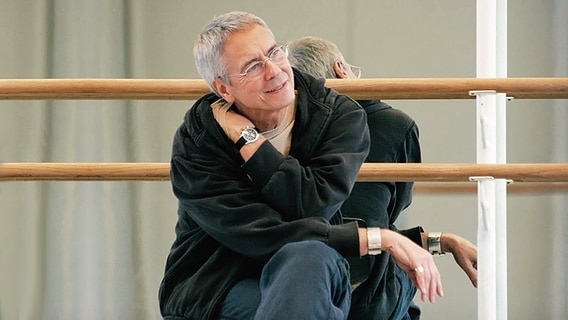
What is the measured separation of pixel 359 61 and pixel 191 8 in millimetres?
667

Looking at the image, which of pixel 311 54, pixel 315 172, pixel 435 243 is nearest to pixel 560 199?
pixel 435 243

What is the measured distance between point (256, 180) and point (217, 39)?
232mm

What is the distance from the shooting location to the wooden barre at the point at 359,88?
6.15 feet

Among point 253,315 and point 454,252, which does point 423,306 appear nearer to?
point 454,252

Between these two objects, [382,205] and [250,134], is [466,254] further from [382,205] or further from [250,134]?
[250,134]

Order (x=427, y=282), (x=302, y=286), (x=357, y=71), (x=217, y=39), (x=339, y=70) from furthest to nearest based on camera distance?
1. (x=357, y=71)
2. (x=339, y=70)
3. (x=217, y=39)
4. (x=427, y=282)
5. (x=302, y=286)

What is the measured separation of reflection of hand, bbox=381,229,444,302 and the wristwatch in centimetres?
24

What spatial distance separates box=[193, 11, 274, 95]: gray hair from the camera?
4.99 ft

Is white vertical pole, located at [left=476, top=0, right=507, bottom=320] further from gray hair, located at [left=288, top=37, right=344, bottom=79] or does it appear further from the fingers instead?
the fingers

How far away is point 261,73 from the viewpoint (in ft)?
5.03

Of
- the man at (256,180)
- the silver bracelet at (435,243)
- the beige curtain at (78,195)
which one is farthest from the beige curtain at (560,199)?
the man at (256,180)

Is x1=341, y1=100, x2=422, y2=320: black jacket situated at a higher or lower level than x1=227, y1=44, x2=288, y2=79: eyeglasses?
lower

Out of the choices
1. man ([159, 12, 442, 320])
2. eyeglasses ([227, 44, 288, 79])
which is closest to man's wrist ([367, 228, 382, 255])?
man ([159, 12, 442, 320])

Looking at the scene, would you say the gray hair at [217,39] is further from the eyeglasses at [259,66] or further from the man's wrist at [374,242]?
the man's wrist at [374,242]
